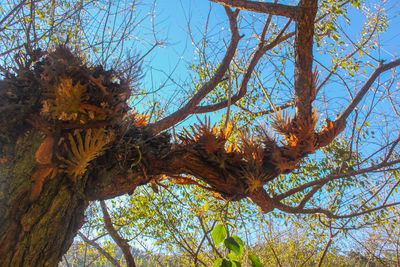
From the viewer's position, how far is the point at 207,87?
9.32 ft

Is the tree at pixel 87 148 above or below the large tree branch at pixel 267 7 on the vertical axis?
below

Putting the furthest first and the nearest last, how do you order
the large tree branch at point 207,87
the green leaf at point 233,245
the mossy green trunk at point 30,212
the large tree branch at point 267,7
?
the large tree branch at point 207,87
the large tree branch at point 267,7
the green leaf at point 233,245
the mossy green trunk at point 30,212

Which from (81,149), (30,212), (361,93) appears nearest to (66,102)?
(81,149)

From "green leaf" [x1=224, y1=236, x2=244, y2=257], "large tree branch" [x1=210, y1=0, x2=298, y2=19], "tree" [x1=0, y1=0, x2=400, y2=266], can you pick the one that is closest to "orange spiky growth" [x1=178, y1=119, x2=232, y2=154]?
"tree" [x1=0, y1=0, x2=400, y2=266]

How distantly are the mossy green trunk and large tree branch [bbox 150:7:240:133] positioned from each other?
3.02ft

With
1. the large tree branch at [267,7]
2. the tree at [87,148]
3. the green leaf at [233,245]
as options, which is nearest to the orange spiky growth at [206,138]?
the tree at [87,148]

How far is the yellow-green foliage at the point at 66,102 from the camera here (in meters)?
1.23

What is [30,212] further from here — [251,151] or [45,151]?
[251,151]

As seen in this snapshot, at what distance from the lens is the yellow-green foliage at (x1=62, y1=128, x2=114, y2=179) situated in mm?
1297

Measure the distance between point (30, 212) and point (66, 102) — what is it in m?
Answer: 0.51

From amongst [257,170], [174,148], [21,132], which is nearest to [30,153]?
[21,132]

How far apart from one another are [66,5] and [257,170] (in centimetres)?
302

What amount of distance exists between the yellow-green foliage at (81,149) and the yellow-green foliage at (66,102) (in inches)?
4.3

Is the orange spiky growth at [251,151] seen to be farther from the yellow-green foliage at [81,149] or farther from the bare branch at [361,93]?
the yellow-green foliage at [81,149]
